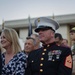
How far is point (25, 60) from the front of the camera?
3217 mm

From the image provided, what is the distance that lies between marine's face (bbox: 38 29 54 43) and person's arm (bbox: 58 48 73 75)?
23 cm

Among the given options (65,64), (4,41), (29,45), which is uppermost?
(4,41)

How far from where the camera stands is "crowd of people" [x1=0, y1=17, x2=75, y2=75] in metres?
2.74

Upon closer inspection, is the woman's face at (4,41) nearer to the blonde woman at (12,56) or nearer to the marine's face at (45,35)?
the blonde woman at (12,56)

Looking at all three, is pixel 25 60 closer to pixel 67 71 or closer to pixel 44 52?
pixel 44 52

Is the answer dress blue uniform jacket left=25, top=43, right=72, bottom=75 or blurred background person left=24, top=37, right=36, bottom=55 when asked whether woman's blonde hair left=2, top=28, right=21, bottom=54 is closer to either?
dress blue uniform jacket left=25, top=43, right=72, bottom=75

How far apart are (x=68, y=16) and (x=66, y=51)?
17998 mm

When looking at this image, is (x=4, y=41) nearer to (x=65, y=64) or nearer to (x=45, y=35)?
(x=45, y=35)

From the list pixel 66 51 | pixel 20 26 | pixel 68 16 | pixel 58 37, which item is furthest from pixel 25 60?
pixel 20 26

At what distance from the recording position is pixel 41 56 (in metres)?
2.88

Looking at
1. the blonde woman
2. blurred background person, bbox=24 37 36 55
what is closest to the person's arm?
the blonde woman

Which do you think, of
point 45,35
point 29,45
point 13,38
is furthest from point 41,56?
point 29,45

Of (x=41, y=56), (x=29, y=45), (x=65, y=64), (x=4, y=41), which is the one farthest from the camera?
(x=29, y=45)

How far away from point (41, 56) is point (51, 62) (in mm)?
167
